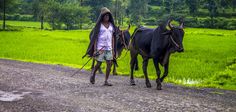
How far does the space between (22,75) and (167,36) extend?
17.8ft

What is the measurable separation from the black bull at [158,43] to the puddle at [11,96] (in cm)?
412

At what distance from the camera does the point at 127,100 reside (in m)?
9.80

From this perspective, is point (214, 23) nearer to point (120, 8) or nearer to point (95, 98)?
point (120, 8)

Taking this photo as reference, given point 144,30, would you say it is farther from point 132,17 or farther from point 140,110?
point 132,17

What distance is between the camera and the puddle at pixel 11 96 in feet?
31.7

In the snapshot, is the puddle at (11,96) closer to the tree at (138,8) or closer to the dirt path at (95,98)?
the dirt path at (95,98)

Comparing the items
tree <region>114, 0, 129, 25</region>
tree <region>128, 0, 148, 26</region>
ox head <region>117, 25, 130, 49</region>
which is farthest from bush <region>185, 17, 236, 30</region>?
ox head <region>117, 25, 130, 49</region>

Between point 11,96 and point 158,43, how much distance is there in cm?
475

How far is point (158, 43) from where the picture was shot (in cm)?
1244

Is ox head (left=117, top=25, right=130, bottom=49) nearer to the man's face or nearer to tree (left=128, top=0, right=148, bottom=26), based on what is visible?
the man's face

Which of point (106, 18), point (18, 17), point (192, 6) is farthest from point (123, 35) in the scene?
point (18, 17)

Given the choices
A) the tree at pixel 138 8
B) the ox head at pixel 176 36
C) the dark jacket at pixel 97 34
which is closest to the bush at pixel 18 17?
the tree at pixel 138 8

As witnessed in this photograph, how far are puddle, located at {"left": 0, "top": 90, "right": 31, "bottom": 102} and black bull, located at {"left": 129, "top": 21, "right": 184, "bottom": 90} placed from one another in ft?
13.5

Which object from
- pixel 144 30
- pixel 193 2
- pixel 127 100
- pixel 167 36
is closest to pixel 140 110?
pixel 127 100
